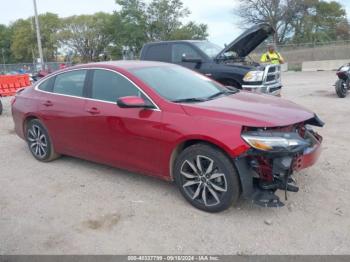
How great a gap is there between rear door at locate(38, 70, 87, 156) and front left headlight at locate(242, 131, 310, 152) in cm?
246

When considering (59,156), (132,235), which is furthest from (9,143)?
(132,235)

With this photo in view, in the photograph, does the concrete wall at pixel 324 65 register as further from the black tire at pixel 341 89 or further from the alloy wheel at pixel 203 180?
the alloy wheel at pixel 203 180

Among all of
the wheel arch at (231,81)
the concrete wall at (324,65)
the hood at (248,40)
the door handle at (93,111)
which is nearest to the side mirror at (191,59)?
the hood at (248,40)

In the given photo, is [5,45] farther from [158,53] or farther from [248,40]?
[248,40]

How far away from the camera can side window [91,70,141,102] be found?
16.3 ft

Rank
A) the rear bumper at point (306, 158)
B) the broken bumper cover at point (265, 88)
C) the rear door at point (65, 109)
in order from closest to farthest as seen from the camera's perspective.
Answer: the rear bumper at point (306, 158) → the rear door at point (65, 109) → the broken bumper cover at point (265, 88)

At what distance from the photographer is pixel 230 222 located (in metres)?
4.12

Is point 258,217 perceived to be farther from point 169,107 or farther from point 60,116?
point 60,116

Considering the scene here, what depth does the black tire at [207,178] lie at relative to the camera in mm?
4098

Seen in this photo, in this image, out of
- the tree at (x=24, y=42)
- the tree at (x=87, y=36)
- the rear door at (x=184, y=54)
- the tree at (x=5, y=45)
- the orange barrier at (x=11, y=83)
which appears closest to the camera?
the rear door at (x=184, y=54)

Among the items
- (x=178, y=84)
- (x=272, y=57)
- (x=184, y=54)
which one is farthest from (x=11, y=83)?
(x=178, y=84)

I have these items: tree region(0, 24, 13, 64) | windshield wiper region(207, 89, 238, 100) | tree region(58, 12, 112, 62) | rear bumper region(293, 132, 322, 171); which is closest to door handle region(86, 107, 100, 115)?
windshield wiper region(207, 89, 238, 100)

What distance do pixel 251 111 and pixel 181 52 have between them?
20.1 feet

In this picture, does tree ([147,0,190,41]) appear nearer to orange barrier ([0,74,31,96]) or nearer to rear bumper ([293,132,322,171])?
orange barrier ([0,74,31,96])
